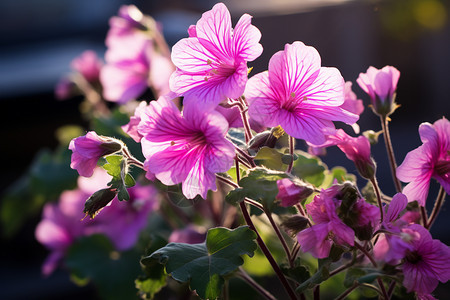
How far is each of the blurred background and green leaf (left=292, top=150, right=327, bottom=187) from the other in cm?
122

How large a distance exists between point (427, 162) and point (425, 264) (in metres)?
0.08

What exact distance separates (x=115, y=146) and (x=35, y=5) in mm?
3412

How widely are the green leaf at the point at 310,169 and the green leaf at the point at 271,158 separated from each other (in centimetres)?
12

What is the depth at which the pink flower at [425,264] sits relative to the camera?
42 cm

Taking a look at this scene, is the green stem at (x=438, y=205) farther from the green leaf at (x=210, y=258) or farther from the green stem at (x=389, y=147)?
the green leaf at (x=210, y=258)

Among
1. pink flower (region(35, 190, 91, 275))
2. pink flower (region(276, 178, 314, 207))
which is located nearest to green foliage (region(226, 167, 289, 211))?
pink flower (region(276, 178, 314, 207))

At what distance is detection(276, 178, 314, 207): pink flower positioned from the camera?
1.36 ft

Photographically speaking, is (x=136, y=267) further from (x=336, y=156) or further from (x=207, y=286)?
(x=336, y=156)

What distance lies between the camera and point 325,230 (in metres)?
0.41

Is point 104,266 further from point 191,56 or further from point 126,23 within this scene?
point 191,56

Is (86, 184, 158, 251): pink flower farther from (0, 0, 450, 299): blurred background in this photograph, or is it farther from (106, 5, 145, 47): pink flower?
(0, 0, 450, 299): blurred background

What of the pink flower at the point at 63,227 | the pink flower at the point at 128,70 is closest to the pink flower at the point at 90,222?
the pink flower at the point at 63,227

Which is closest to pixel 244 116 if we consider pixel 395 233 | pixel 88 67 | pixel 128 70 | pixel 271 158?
pixel 271 158

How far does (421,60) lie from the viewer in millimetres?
2809
